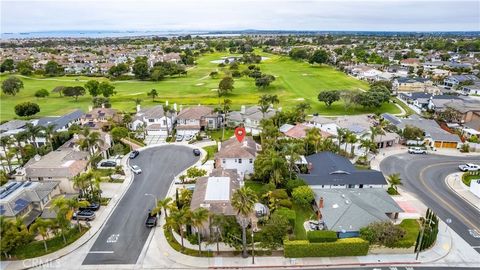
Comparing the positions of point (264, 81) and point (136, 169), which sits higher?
point (264, 81)

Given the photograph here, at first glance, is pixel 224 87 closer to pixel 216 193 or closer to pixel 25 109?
pixel 25 109

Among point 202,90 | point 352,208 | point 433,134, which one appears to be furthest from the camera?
point 202,90

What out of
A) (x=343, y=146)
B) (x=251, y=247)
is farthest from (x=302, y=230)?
(x=343, y=146)

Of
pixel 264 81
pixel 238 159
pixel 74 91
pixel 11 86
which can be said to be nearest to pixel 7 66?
pixel 11 86

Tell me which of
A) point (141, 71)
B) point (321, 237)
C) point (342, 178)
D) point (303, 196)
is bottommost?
point (321, 237)

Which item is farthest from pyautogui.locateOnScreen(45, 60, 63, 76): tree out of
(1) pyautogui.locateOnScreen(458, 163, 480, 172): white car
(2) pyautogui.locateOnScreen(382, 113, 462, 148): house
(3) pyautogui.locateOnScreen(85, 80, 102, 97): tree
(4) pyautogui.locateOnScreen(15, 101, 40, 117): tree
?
(1) pyautogui.locateOnScreen(458, 163, 480, 172): white car

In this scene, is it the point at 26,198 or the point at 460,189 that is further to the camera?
the point at 460,189

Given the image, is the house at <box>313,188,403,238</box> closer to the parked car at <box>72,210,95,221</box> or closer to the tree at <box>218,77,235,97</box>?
the parked car at <box>72,210,95,221</box>

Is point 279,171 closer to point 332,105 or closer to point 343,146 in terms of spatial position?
point 343,146
